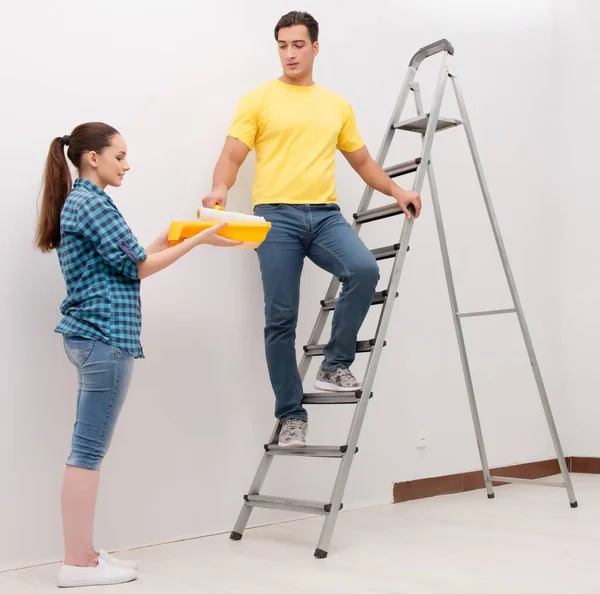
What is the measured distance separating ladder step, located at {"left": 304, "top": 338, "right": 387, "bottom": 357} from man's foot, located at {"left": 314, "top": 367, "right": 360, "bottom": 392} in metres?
0.11

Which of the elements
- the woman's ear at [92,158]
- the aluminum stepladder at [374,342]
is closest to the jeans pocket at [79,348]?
the woman's ear at [92,158]


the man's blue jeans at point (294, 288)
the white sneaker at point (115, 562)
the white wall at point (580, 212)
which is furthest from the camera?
the white wall at point (580, 212)

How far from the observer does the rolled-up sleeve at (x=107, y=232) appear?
266 cm

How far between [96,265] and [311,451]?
108 cm

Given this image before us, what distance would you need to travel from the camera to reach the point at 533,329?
16.7 ft

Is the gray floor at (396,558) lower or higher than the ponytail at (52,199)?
lower

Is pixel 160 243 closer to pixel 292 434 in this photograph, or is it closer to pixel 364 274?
pixel 364 274

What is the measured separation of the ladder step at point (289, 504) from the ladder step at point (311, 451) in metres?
0.17

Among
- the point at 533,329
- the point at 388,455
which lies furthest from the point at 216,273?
the point at 533,329

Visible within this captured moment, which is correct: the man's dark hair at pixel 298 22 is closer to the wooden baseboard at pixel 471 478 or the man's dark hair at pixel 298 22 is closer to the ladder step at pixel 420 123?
the ladder step at pixel 420 123

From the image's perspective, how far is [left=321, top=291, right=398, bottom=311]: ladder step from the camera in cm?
342

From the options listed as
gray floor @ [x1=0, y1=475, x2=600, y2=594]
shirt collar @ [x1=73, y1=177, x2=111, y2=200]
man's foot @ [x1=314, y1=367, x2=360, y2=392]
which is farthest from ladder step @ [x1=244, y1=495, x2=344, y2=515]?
shirt collar @ [x1=73, y1=177, x2=111, y2=200]

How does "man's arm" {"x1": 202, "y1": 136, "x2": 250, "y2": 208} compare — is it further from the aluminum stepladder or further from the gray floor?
the gray floor

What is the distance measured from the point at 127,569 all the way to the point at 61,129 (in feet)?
4.92
